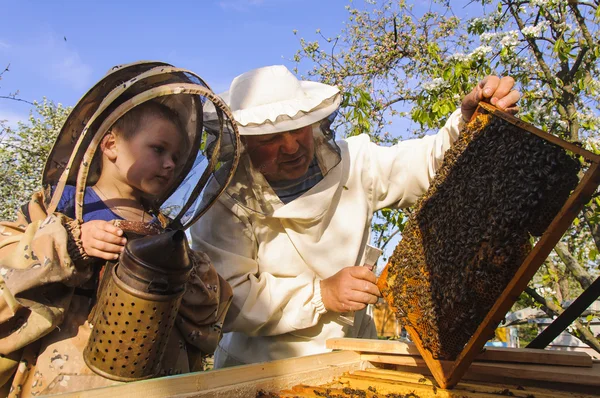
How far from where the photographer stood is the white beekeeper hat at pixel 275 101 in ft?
9.05

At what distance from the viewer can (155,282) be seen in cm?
172

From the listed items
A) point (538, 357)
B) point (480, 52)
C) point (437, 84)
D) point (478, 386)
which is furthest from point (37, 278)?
point (480, 52)

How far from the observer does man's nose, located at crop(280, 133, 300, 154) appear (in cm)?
291

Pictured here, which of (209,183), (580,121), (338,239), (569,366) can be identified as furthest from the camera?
(580,121)

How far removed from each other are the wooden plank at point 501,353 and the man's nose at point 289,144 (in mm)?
1165

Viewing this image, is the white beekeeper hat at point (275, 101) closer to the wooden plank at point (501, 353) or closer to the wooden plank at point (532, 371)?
the wooden plank at point (501, 353)

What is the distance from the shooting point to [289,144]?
2920 mm

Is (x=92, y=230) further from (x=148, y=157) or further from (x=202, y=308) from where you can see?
(x=202, y=308)

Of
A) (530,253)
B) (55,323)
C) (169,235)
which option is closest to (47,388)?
(55,323)

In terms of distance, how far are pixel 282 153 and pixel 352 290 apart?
0.95m

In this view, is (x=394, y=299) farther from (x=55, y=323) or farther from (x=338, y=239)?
(x=55, y=323)

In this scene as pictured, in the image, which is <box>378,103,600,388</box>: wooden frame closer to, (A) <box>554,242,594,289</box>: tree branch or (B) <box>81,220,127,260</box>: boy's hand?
(B) <box>81,220,127,260</box>: boy's hand

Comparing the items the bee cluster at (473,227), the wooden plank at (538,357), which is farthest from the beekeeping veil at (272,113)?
the wooden plank at (538,357)

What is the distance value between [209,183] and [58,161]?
0.84 m
